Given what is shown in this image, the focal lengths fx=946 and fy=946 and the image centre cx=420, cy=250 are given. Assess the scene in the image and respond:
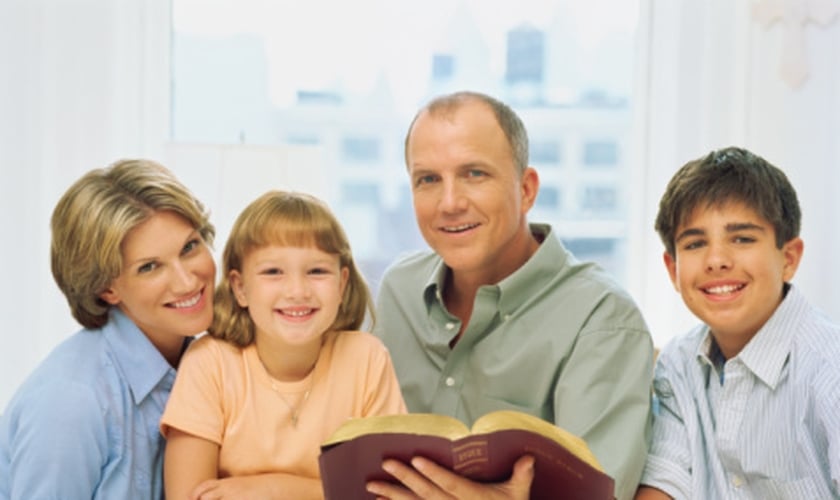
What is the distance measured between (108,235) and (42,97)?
149 cm

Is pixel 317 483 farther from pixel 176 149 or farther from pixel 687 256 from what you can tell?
pixel 176 149

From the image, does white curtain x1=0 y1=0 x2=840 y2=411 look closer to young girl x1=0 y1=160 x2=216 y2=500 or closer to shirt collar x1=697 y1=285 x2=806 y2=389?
young girl x1=0 y1=160 x2=216 y2=500

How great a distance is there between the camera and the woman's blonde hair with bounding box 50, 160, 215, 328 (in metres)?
1.67

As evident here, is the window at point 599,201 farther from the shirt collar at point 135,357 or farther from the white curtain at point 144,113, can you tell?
the shirt collar at point 135,357

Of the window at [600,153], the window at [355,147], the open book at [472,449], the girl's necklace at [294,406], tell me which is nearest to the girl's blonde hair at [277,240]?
the girl's necklace at [294,406]

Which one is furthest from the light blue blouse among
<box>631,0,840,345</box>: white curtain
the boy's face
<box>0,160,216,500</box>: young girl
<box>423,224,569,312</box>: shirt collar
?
<box>631,0,840,345</box>: white curtain

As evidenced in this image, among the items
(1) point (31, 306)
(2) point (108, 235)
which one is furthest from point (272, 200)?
(1) point (31, 306)

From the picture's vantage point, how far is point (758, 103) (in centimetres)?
303

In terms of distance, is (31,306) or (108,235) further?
(31,306)

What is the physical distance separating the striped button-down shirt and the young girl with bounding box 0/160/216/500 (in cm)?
93

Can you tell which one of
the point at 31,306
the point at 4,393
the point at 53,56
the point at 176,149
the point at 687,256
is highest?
the point at 53,56

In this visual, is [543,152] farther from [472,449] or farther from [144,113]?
[472,449]

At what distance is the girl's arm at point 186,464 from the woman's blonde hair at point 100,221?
29cm

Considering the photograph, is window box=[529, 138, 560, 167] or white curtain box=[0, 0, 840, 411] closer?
white curtain box=[0, 0, 840, 411]
